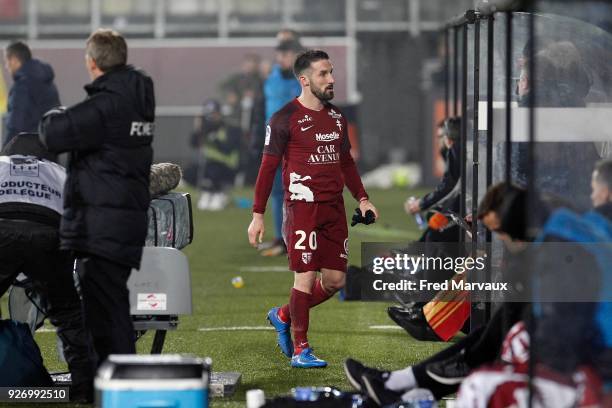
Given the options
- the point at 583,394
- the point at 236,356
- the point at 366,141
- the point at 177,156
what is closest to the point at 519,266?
the point at 583,394

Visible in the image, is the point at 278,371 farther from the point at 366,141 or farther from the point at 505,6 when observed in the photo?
the point at 366,141

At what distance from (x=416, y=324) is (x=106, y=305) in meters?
2.74

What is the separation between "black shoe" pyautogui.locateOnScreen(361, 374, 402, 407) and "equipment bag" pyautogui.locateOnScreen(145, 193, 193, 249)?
58.2 inches

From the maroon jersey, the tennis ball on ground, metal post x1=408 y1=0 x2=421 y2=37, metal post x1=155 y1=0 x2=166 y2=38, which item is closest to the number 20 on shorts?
the maroon jersey

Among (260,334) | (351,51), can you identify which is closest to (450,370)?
(260,334)

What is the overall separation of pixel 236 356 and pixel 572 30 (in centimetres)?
281

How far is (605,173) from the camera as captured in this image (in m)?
5.57

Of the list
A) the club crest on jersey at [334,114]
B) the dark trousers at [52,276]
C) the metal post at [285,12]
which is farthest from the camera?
the metal post at [285,12]

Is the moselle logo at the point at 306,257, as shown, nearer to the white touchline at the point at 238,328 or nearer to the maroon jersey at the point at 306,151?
the maroon jersey at the point at 306,151

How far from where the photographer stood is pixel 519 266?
5562 millimetres

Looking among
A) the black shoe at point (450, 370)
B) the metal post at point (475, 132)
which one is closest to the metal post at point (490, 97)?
the metal post at point (475, 132)

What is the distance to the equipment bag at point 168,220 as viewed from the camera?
7.00 meters

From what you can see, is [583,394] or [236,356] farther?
[236,356]

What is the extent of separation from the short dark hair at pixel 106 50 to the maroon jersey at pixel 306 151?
1.80 meters
